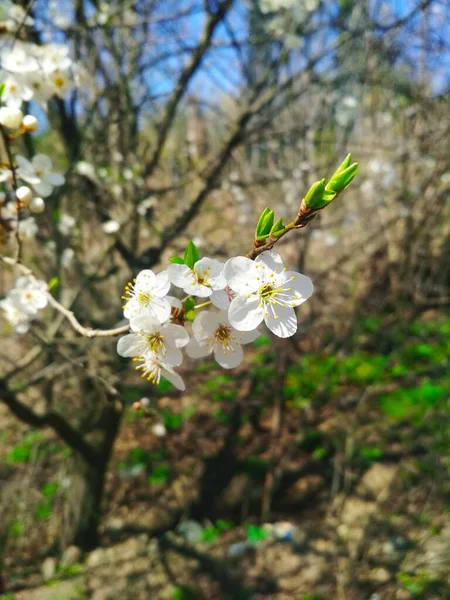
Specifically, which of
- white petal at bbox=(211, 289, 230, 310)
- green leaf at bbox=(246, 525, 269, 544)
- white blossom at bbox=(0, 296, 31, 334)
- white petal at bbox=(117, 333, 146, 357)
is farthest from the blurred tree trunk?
white petal at bbox=(211, 289, 230, 310)

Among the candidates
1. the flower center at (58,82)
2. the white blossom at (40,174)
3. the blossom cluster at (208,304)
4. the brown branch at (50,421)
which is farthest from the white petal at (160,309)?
the brown branch at (50,421)

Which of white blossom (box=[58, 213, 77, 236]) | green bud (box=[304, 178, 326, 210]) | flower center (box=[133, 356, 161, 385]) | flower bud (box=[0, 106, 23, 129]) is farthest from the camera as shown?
white blossom (box=[58, 213, 77, 236])

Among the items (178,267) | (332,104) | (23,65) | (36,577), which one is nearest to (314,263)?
(332,104)

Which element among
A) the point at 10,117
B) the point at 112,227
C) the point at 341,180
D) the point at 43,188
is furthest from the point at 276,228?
the point at 112,227

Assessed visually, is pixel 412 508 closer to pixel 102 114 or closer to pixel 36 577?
pixel 36 577

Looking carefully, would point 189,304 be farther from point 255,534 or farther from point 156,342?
point 255,534

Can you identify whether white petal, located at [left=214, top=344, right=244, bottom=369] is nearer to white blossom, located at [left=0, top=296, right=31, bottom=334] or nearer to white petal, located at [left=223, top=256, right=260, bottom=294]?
white petal, located at [left=223, top=256, right=260, bottom=294]
